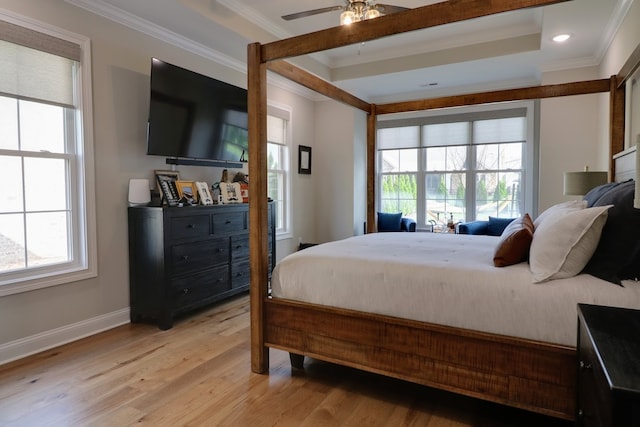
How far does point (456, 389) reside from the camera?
1852 millimetres

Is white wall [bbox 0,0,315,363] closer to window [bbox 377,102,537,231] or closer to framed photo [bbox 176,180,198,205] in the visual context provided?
framed photo [bbox 176,180,198,205]

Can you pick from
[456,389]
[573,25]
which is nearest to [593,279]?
[456,389]

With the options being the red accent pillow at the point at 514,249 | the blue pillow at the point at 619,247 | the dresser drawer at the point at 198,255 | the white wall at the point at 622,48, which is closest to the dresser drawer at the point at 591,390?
the blue pillow at the point at 619,247

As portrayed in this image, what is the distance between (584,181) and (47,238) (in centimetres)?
444

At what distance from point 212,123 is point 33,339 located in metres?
2.33

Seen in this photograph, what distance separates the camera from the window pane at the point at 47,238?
111 inches

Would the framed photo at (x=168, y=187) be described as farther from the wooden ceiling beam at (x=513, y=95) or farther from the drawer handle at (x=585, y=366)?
the drawer handle at (x=585, y=366)

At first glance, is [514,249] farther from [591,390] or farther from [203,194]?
[203,194]

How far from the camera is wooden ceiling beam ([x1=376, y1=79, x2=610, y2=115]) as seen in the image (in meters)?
3.15

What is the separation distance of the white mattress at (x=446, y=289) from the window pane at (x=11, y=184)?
6.43 feet

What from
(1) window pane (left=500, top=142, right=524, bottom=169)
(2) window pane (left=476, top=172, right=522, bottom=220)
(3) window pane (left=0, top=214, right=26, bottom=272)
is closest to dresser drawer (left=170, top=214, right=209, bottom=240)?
(3) window pane (left=0, top=214, right=26, bottom=272)

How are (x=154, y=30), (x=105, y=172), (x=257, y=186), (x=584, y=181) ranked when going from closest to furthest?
(x=257, y=186), (x=105, y=172), (x=584, y=181), (x=154, y=30)

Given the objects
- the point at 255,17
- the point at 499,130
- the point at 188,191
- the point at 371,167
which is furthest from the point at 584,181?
the point at 188,191

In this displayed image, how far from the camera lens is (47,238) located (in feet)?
9.58
